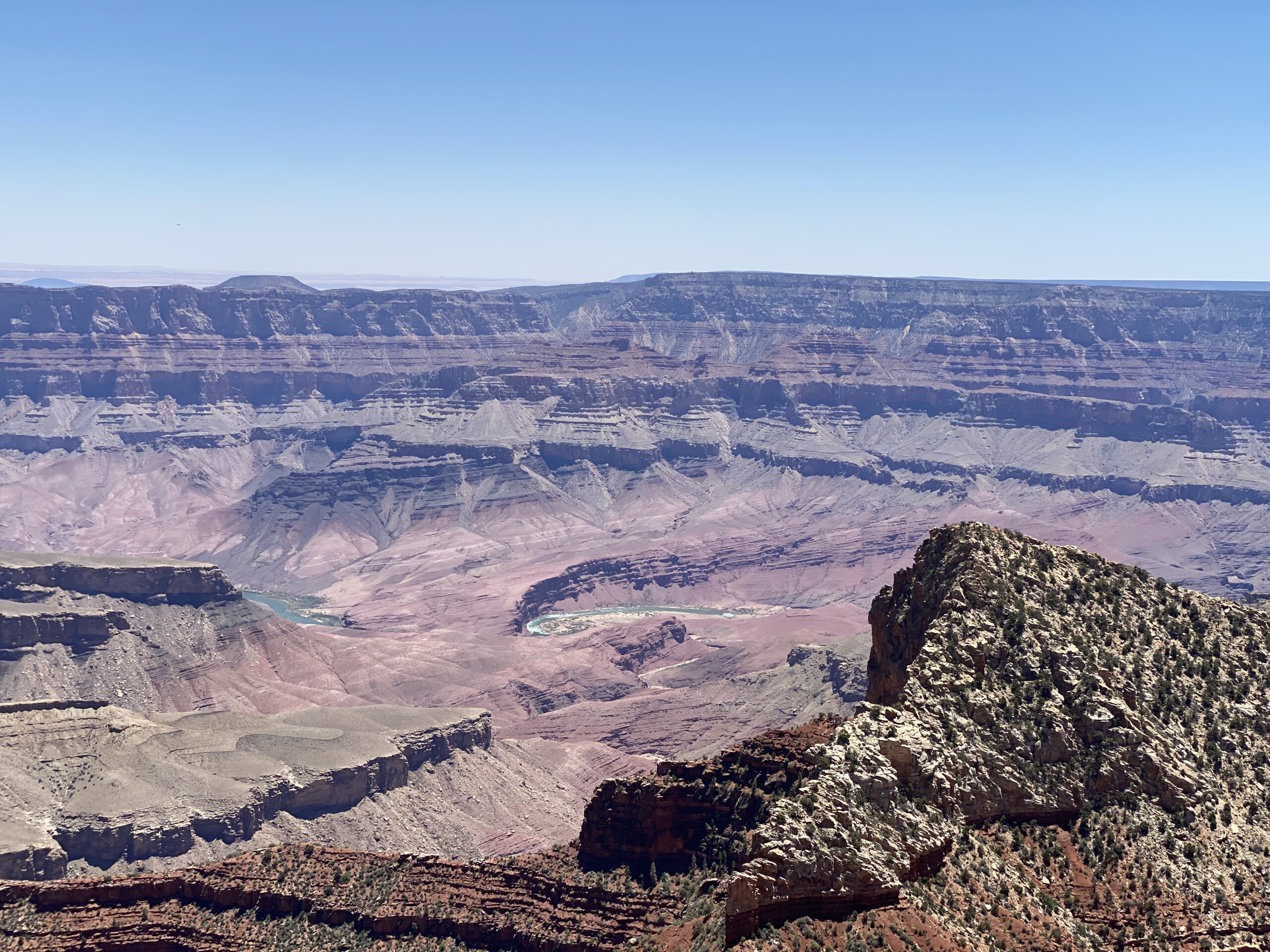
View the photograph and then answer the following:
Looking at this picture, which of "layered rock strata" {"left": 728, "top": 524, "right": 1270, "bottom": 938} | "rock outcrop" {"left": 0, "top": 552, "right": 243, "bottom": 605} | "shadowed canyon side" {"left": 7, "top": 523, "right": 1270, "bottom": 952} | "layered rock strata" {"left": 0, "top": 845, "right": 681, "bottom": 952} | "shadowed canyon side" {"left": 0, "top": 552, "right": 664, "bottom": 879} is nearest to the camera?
"layered rock strata" {"left": 728, "top": 524, "right": 1270, "bottom": 938}

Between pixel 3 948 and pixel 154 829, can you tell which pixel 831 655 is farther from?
pixel 3 948

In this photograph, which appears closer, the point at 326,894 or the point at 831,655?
the point at 326,894

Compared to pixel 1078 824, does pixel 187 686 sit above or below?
below

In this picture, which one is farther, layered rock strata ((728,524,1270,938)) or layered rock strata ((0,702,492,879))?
layered rock strata ((0,702,492,879))

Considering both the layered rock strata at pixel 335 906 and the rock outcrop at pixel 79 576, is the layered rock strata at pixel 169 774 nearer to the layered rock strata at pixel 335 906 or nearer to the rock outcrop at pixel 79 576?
the layered rock strata at pixel 335 906

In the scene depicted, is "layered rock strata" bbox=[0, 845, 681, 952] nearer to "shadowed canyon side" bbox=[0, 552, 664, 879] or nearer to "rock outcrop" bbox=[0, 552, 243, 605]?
"shadowed canyon side" bbox=[0, 552, 664, 879]

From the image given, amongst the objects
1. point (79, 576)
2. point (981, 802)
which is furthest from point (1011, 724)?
point (79, 576)

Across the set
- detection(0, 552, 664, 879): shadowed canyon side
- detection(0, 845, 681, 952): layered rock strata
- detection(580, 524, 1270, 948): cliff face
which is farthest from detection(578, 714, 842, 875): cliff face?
detection(0, 552, 664, 879): shadowed canyon side

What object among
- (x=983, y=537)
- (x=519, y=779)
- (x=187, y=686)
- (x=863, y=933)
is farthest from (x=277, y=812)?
(x=863, y=933)
